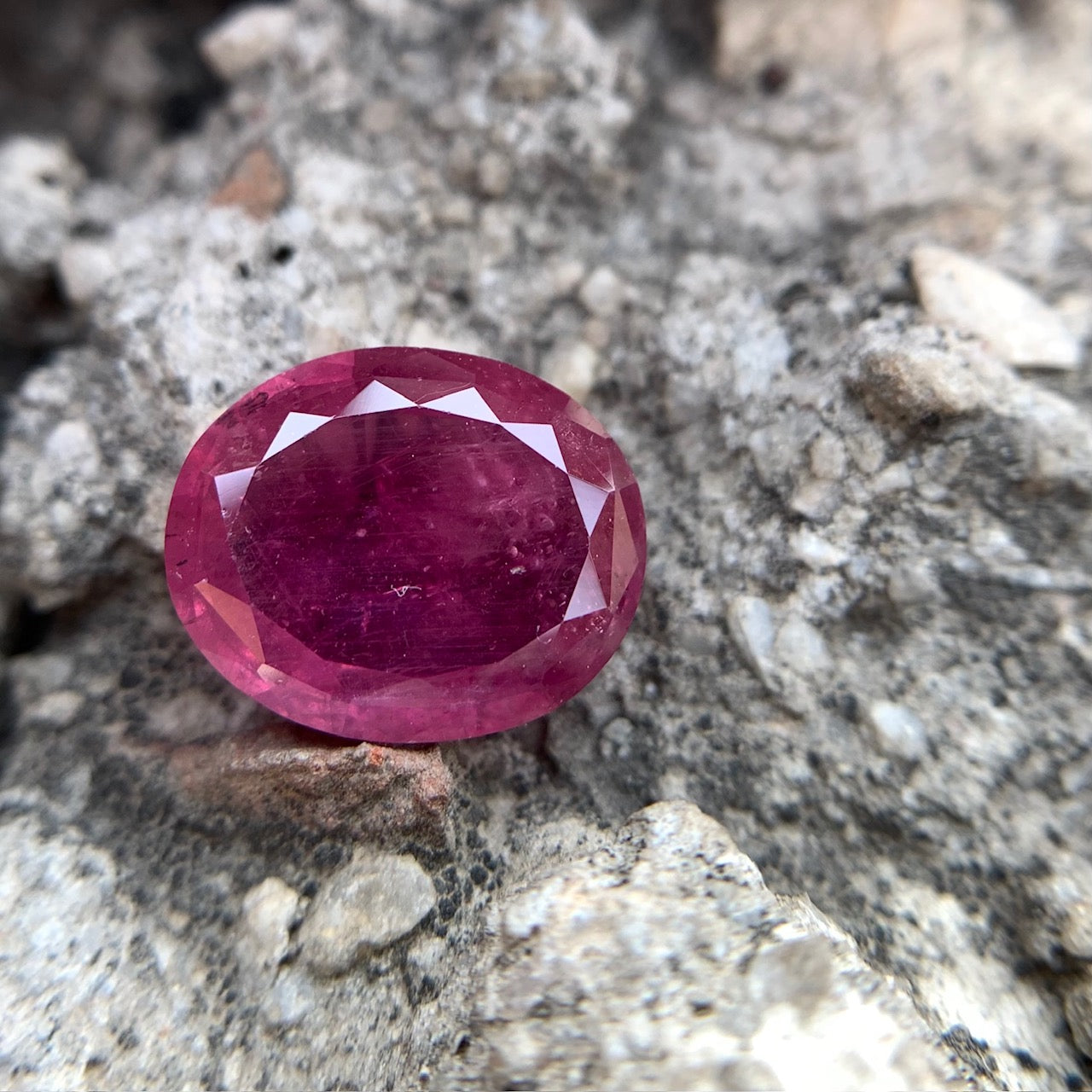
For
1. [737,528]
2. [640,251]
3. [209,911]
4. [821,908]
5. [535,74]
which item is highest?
[535,74]

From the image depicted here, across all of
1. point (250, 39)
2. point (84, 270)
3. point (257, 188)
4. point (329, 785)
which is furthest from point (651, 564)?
point (250, 39)

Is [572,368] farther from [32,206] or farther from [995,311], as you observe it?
[32,206]

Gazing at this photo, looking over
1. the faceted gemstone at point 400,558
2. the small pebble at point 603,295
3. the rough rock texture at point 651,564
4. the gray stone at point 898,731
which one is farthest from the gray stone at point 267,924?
the small pebble at point 603,295

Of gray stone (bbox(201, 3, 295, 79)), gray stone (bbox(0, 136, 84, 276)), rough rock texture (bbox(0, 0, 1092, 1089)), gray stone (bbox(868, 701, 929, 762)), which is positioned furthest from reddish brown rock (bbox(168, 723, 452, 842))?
gray stone (bbox(201, 3, 295, 79))

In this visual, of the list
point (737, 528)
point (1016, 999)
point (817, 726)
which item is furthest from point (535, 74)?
point (1016, 999)

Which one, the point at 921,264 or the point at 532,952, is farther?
the point at 921,264

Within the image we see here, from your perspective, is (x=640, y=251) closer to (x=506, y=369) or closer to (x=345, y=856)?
(x=506, y=369)

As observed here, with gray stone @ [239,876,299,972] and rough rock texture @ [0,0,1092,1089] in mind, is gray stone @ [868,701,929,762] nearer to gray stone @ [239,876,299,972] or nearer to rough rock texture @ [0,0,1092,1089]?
rough rock texture @ [0,0,1092,1089]
